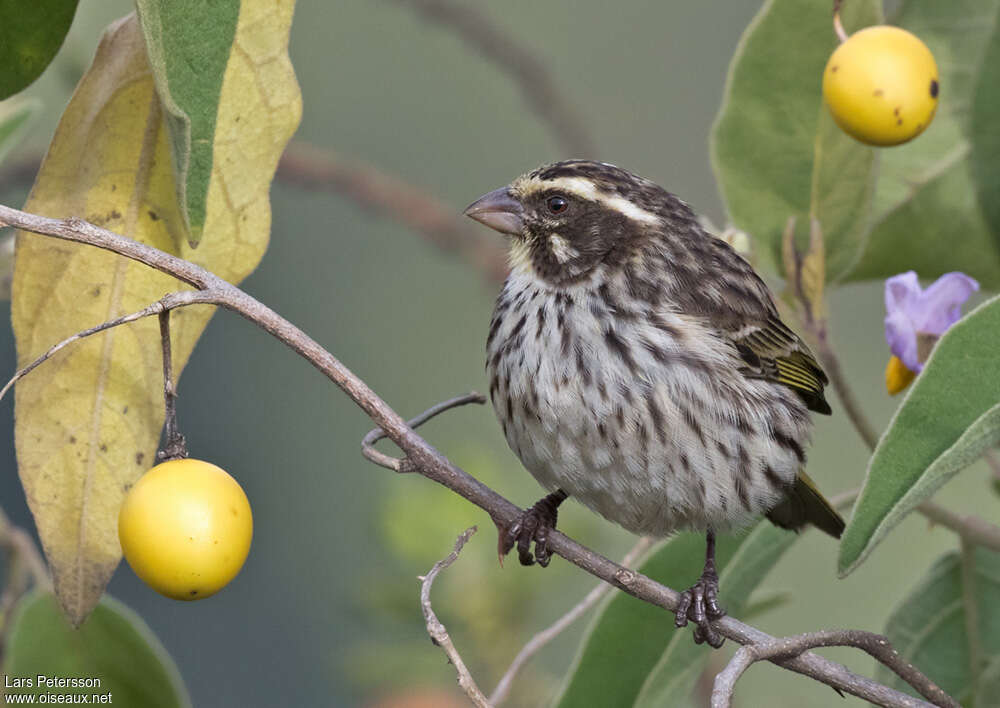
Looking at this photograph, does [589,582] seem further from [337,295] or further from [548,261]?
[337,295]

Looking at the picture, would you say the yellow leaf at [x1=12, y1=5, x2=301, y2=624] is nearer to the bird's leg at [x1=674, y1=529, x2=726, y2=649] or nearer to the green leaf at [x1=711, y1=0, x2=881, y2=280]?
the bird's leg at [x1=674, y1=529, x2=726, y2=649]

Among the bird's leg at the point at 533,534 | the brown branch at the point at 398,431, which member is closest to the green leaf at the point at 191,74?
the brown branch at the point at 398,431

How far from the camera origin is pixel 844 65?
193cm

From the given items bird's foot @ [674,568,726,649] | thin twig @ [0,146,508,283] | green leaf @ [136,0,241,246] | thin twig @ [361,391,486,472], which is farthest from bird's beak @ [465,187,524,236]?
green leaf @ [136,0,241,246]

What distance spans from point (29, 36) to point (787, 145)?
136cm

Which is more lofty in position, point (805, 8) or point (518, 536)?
point (805, 8)

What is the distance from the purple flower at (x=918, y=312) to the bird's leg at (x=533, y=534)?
0.65m

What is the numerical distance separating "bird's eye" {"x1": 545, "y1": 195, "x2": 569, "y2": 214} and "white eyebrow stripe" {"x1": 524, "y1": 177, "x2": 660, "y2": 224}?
0.06ft

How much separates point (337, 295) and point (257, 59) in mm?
7053

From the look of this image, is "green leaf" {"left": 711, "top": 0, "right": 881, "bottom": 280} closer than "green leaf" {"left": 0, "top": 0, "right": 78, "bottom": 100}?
No

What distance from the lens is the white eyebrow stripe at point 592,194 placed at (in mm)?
2590

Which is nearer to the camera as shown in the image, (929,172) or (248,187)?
(248,187)

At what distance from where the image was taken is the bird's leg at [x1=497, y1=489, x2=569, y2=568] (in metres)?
2.16

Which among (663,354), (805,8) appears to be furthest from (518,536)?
(805,8)
